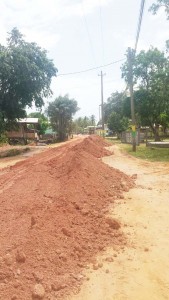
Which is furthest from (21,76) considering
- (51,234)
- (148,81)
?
(51,234)

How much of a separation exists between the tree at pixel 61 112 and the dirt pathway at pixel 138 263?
5248 centimetres

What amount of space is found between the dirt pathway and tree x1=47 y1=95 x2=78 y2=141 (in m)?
52.5

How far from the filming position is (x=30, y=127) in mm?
58906

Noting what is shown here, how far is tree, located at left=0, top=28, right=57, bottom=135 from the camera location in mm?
27844

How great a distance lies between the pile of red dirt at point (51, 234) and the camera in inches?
174

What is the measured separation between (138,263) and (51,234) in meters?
1.51

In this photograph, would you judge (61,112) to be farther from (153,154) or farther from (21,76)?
(153,154)

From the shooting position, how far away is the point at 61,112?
6069cm

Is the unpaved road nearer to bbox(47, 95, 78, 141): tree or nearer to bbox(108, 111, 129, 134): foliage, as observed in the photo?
bbox(47, 95, 78, 141): tree

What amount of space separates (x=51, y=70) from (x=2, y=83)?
201 inches

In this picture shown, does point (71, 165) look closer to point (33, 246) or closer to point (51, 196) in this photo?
point (51, 196)

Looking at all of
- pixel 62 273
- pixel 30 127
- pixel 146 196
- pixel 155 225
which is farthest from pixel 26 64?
pixel 30 127

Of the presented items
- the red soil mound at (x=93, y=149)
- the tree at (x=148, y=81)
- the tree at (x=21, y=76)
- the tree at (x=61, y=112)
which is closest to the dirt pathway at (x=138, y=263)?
the red soil mound at (x=93, y=149)

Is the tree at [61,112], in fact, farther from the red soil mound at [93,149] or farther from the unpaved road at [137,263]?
the unpaved road at [137,263]
